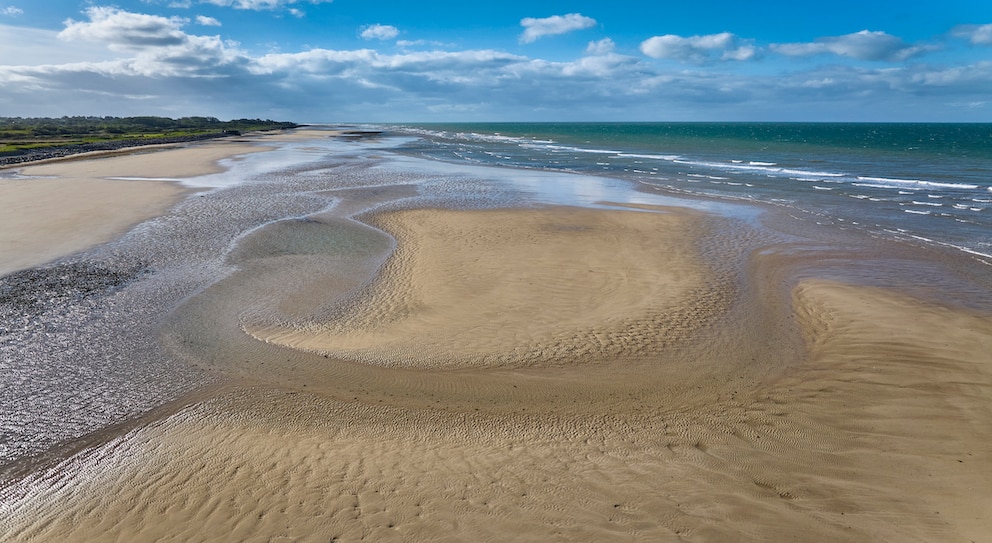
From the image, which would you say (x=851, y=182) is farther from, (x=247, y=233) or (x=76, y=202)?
(x=76, y=202)

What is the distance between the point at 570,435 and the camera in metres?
7.75

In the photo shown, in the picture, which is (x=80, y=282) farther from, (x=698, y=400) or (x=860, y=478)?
(x=860, y=478)

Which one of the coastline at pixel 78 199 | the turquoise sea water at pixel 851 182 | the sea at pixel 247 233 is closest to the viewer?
the sea at pixel 247 233

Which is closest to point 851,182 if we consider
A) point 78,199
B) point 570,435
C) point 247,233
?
point 247,233

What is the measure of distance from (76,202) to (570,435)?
28547 millimetres

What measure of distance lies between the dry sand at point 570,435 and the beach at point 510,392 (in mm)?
39

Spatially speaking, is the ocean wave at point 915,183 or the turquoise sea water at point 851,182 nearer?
the turquoise sea water at point 851,182

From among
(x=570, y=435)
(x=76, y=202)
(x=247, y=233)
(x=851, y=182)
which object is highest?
(x=851, y=182)

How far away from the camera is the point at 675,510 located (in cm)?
612

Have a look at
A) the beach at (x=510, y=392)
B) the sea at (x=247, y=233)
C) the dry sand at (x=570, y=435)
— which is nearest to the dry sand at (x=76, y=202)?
the beach at (x=510, y=392)

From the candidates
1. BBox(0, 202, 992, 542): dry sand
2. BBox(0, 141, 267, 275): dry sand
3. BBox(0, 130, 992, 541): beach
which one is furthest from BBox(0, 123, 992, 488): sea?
BBox(0, 202, 992, 542): dry sand

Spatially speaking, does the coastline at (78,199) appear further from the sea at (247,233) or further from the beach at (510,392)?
the sea at (247,233)

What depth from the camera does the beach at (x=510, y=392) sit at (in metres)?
6.11

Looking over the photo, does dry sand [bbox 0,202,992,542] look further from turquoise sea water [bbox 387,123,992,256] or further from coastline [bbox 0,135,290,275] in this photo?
turquoise sea water [bbox 387,123,992,256]
